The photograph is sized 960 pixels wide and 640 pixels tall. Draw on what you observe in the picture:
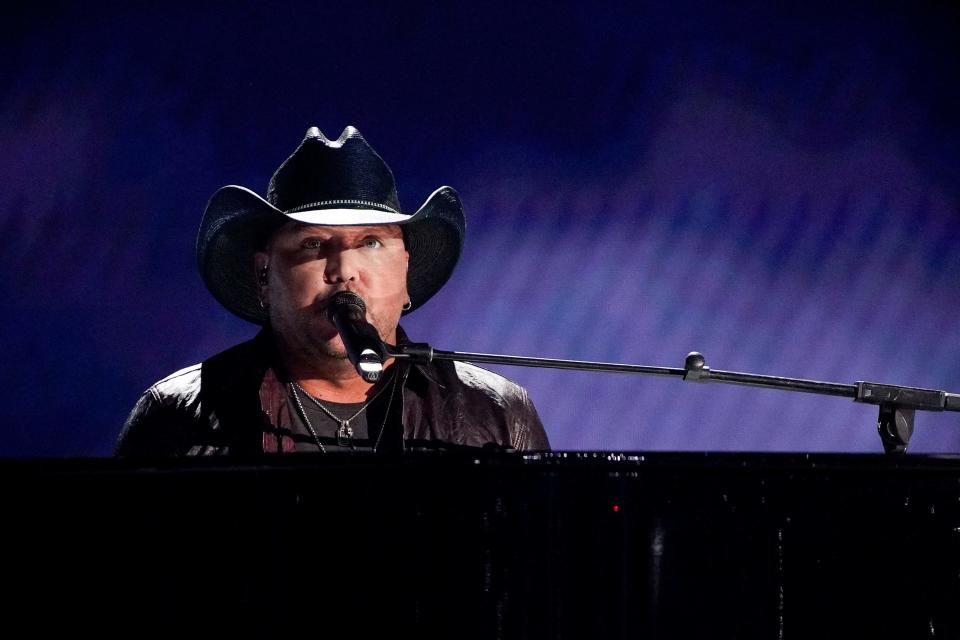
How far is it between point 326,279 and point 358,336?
56 centimetres

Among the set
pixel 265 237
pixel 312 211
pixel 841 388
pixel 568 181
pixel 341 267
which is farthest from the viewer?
pixel 568 181

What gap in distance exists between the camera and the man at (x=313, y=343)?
235 centimetres

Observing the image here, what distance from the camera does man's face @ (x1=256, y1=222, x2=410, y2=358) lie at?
7.60ft

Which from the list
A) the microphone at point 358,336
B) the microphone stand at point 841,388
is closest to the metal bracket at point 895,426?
the microphone stand at point 841,388

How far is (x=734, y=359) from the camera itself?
3201 millimetres

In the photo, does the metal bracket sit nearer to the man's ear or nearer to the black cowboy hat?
the black cowboy hat

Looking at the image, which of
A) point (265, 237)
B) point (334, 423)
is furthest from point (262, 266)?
point (334, 423)

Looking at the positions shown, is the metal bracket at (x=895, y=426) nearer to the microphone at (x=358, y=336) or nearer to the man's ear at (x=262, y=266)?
the microphone at (x=358, y=336)

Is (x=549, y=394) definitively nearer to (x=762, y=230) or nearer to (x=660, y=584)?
(x=762, y=230)

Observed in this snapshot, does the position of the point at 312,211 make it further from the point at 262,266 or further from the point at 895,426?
the point at 895,426

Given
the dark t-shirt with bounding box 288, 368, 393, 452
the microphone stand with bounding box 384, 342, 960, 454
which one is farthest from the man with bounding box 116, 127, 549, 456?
the microphone stand with bounding box 384, 342, 960, 454

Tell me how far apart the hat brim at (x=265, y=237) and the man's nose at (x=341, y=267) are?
8 cm

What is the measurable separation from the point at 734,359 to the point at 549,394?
2.01ft

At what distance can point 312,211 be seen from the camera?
2.43 metres
